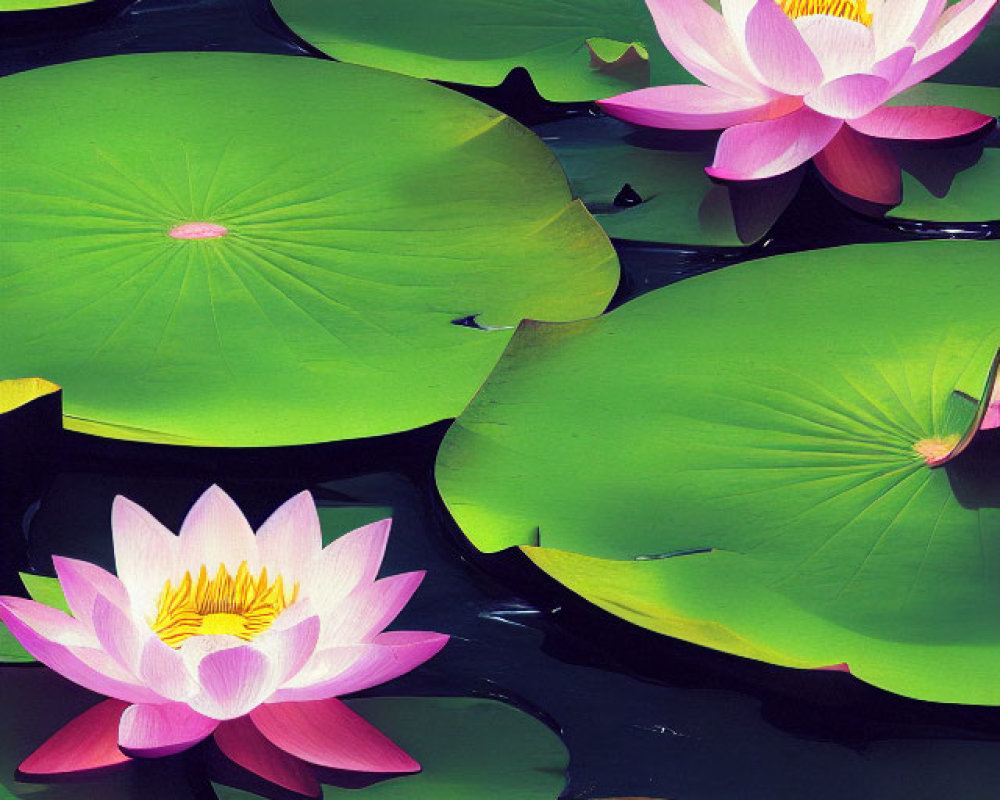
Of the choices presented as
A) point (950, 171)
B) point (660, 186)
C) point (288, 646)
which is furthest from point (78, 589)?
point (950, 171)

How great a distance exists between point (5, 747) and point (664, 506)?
542 millimetres

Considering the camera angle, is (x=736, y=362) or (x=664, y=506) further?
(x=736, y=362)

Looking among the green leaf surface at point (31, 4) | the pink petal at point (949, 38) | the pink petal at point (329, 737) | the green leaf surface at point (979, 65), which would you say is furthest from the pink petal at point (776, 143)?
the green leaf surface at point (31, 4)

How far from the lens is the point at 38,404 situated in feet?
4.17

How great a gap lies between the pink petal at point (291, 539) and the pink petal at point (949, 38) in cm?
104

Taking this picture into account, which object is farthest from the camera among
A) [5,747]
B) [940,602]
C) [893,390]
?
[893,390]

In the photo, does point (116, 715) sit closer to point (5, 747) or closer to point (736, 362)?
point (5, 747)

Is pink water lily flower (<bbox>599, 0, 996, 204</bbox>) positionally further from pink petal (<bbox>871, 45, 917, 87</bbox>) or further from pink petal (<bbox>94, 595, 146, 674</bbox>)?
pink petal (<bbox>94, 595, 146, 674</bbox>)

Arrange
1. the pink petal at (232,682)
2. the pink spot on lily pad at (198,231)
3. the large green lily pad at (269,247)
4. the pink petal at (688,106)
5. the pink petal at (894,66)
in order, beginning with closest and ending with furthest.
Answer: the pink petal at (232,682), the large green lily pad at (269,247), the pink spot on lily pad at (198,231), the pink petal at (894,66), the pink petal at (688,106)

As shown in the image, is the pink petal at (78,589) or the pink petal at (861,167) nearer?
the pink petal at (78,589)

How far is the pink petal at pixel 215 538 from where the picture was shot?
3.46 ft

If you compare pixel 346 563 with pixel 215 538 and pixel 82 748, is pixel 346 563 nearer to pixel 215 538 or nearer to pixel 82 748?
pixel 215 538

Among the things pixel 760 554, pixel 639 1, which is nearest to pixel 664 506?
pixel 760 554

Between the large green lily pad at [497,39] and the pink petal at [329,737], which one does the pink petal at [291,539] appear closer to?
the pink petal at [329,737]
